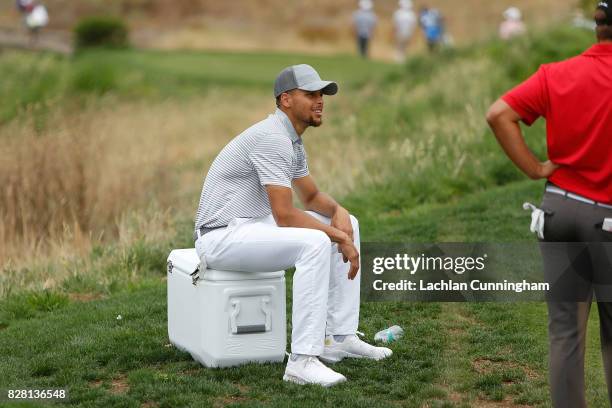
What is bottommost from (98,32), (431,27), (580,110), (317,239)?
(317,239)

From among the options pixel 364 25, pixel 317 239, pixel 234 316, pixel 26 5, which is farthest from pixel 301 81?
pixel 26 5

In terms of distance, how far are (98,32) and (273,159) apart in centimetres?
3609

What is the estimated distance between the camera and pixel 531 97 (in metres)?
4.71

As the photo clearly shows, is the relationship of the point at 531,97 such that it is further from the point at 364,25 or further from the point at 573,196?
the point at 364,25

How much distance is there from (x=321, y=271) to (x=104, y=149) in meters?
8.35

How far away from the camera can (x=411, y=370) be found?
20.8 ft

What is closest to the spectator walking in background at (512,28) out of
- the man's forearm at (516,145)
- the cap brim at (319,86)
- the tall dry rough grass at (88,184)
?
the tall dry rough grass at (88,184)

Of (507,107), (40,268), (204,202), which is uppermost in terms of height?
(507,107)

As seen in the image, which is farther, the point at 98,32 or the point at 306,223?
the point at 98,32

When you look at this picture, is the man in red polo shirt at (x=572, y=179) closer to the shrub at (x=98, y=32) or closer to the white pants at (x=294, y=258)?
the white pants at (x=294, y=258)

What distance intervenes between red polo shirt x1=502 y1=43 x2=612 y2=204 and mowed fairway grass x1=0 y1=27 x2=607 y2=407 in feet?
4.95

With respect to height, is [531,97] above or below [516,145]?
above

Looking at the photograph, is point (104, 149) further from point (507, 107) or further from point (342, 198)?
point (507, 107)

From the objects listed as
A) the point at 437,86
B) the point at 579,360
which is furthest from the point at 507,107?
the point at 437,86
